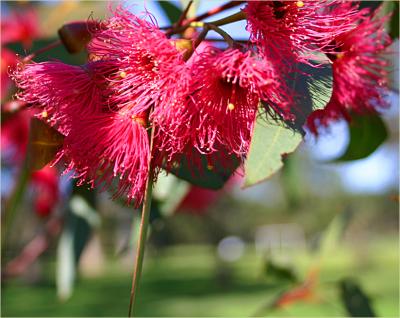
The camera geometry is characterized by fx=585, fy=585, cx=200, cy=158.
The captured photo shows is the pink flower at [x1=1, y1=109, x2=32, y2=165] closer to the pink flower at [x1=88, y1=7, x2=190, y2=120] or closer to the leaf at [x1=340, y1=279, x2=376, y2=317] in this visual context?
the pink flower at [x1=88, y1=7, x2=190, y2=120]

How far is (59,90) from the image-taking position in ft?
2.28

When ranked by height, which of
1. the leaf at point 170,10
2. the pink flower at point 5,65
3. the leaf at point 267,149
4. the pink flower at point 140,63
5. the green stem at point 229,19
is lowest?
the pink flower at point 5,65

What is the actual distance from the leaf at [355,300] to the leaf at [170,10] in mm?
677

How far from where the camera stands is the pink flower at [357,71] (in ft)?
2.51

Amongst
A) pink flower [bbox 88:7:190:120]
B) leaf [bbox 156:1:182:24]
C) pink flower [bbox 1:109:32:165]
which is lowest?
pink flower [bbox 1:109:32:165]

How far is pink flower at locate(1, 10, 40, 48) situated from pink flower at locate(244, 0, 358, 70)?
90 cm

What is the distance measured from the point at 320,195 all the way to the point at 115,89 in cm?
1927

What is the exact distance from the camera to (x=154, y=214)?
114 centimetres

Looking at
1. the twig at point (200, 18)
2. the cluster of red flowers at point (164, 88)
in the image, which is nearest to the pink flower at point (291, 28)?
Answer: the cluster of red flowers at point (164, 88)

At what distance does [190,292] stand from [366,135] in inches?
458

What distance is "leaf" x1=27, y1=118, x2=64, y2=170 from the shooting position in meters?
0.72

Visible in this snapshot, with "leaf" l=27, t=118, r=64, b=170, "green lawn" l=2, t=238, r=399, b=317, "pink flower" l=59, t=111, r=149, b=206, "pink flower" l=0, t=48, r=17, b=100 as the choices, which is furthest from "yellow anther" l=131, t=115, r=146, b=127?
"green lawn" l=2, t=238, r=399, b=317

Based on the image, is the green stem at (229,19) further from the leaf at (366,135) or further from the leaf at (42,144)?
the leaf at (366,135)

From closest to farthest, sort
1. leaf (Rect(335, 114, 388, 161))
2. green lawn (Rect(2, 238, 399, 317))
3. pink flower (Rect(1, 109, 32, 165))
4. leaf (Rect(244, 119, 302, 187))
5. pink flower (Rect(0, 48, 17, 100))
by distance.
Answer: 1. leaf (Rect(244, 119, 302, 187))
2. leaf (Rect(335, 114, 388, 161))
3. pink flower (Rect(0, 48, 17, 100))
4. pink flower (Rect(1, 109, 32, 165))
5. green lawn (Rect(2, 238, 399, 317))
